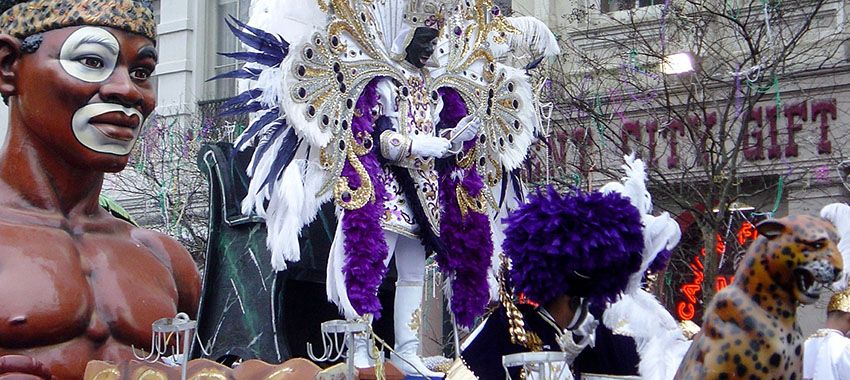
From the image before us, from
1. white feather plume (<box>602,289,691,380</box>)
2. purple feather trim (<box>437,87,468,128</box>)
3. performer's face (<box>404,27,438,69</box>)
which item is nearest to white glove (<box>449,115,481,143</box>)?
purple feather trim (<box>437,87,468,128</box>)

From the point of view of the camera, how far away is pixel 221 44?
51.7ft

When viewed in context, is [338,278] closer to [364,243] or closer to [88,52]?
[364,243]

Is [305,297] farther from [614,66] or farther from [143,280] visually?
[614,66]

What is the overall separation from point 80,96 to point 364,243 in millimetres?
1892

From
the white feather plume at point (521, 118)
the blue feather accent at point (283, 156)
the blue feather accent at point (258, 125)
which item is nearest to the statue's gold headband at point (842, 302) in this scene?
the white feather plume at point (521, 118)

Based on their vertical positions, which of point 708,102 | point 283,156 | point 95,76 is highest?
point 708,102

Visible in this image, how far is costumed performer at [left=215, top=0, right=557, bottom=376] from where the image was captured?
16.6 ft

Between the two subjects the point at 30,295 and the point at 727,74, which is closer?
the point at 30,295

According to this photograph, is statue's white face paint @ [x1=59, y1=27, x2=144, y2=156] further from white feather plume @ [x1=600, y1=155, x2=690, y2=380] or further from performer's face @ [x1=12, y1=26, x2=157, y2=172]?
white feather plume @ [x1=600, y1=155, x2=690, y2=380]

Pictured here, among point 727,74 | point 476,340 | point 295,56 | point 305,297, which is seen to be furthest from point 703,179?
point 476,340

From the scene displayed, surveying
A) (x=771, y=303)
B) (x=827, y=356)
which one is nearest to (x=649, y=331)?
(x=771, y=303)

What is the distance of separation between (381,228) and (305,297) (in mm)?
820

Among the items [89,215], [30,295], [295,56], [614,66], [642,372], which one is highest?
[614,66]

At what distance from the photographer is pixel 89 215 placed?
3545mm
